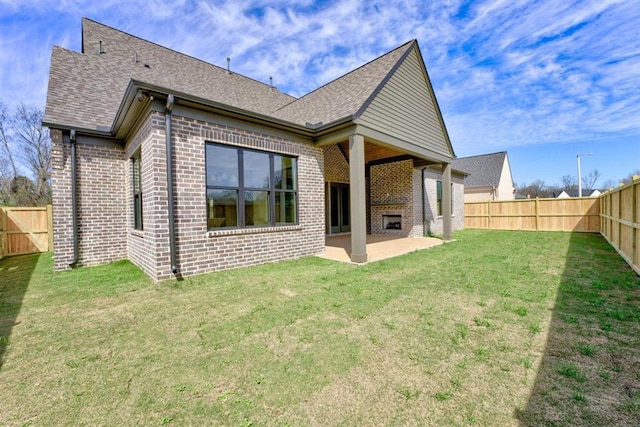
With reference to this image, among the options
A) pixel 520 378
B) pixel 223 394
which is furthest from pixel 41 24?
pixel 520 378

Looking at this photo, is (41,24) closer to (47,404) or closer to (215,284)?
(215,284)

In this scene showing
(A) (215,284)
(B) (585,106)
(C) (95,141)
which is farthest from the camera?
(B) (585,106)

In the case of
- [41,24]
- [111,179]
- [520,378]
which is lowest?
[520,378]

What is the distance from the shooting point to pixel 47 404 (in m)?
1.95

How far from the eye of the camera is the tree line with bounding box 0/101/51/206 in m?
19.5

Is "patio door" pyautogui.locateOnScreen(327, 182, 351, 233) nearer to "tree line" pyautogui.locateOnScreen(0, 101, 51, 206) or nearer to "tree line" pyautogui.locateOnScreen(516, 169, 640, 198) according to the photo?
"tree line" pyautogui.locateOnScreen(0, 101, 51, 206)

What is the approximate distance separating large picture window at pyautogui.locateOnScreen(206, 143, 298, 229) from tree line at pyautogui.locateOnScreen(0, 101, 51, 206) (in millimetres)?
22502

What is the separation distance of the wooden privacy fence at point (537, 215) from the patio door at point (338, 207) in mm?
8207

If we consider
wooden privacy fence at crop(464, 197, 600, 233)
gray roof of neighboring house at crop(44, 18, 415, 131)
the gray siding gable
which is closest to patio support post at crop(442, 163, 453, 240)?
the gray siding gable

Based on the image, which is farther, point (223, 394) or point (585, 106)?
point (585, 106)

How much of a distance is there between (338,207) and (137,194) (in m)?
7.77

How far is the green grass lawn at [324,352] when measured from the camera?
1869 mm

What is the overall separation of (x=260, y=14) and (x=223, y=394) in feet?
37.3

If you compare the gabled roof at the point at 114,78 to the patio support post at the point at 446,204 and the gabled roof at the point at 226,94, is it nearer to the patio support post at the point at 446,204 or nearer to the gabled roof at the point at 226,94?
the gabled roof at the point at 226,94
